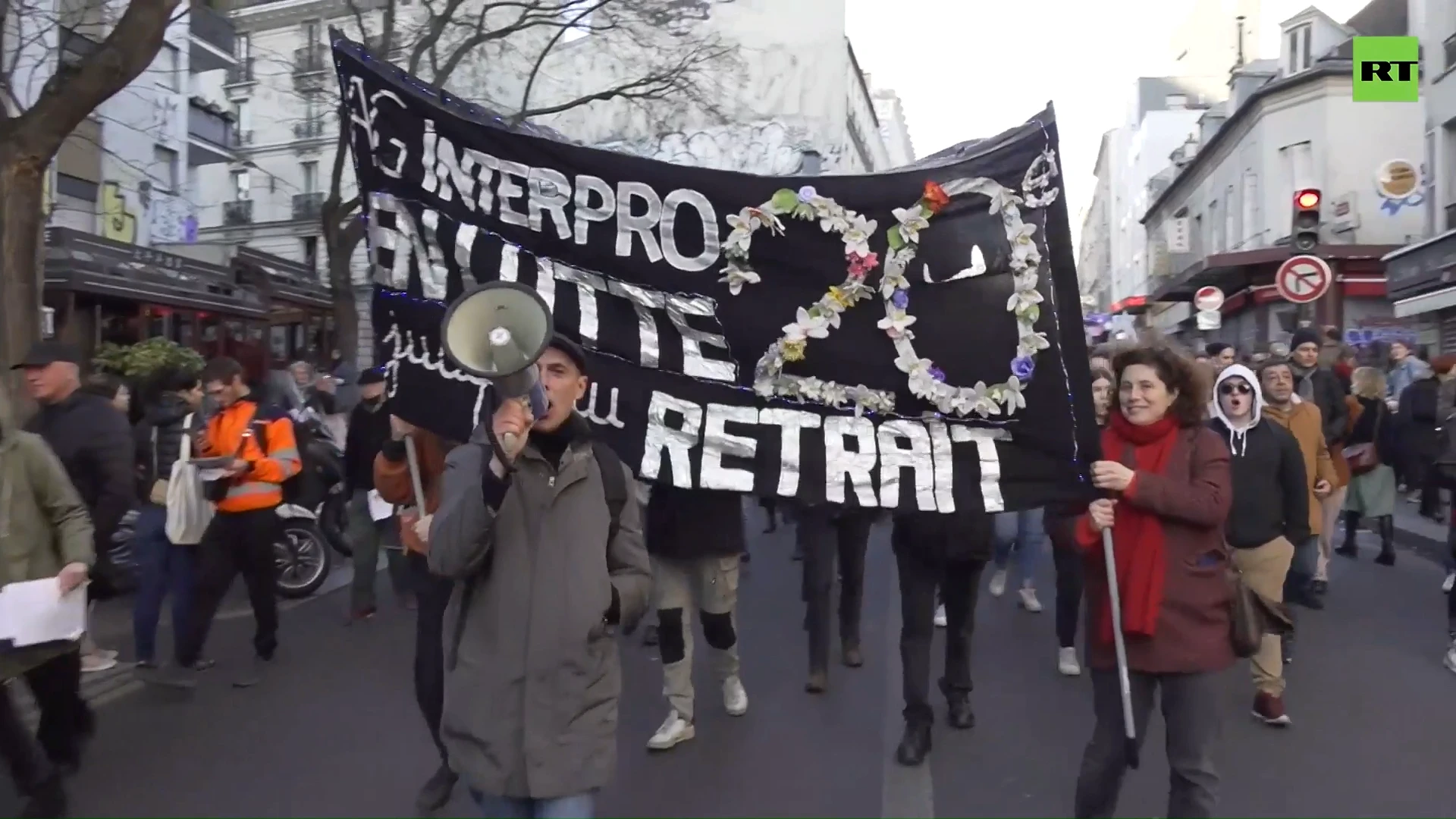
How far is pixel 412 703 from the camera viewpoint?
6.04 m

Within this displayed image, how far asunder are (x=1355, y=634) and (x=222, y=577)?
21.8ft

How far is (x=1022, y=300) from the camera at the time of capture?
4.18 meters

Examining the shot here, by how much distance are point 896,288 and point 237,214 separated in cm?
4723

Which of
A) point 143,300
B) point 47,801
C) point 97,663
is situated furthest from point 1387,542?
point 143,300

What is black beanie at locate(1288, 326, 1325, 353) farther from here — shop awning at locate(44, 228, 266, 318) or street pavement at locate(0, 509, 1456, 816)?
shop awning at locate(44, 228, 266, 318)

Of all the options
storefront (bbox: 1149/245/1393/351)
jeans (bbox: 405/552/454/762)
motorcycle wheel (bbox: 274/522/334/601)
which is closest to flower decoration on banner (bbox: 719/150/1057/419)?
jeans (bbox: 405/552/454/762)

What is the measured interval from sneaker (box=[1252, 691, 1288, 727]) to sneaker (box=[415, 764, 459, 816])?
367 cm

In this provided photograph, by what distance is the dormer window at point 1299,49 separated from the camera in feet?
95.5

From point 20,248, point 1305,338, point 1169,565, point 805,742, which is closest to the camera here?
point 1169,565

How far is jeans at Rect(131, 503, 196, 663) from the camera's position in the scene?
624cm

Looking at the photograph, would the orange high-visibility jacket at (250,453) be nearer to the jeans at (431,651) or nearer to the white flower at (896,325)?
the jeans at (431,651)

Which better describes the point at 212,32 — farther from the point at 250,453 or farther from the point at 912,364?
the point at 912,364

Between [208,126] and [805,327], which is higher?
[208,126]

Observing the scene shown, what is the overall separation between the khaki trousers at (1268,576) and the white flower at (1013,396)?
205 centimetres
